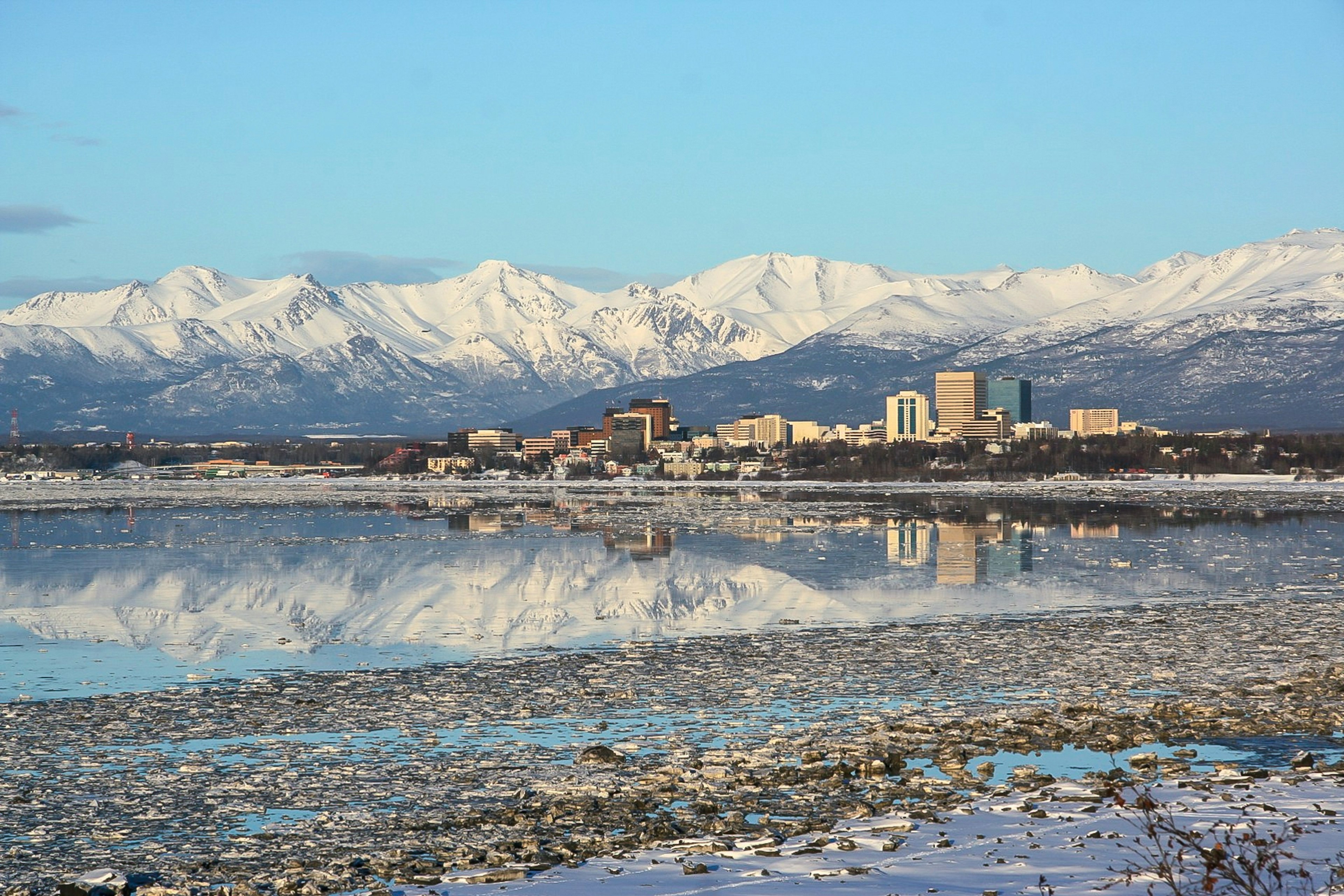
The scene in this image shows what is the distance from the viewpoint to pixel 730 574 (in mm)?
45688

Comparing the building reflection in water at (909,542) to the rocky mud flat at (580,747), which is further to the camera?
the building reflection in water at (909,542)

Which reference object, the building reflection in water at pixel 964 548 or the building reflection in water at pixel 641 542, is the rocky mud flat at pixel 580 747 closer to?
the building reflection in water at pixel 964 548

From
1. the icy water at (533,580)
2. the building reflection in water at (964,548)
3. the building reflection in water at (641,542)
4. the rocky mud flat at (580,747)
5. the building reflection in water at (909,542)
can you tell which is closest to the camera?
the rocky mud flat at (580,747)

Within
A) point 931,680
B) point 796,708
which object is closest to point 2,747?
point 796,708

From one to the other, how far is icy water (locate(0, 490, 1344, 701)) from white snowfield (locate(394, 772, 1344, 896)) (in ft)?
45.6

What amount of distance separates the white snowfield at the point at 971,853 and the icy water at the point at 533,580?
13.9m

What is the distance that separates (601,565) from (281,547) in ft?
55.4

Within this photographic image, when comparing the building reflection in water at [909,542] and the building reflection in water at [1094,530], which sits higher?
the building reflection in water at [909,542]

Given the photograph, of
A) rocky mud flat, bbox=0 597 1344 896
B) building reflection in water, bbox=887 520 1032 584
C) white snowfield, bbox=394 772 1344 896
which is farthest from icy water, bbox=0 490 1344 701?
white snowfield, bbox=394 772 1344 896

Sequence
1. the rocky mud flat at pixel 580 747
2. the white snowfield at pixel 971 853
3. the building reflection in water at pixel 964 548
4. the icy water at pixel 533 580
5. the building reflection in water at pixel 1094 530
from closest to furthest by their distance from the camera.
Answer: the white snowfield at pixel 971 853 < the rocky mud flat at pixel 580 747 < the icy water at pixel 533 580 < the building reflection in water at pixel 964 548 < the building reflection in water at pixel 1094 530

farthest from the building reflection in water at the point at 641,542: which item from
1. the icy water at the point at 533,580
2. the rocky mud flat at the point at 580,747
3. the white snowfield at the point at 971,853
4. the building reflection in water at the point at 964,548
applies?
the white snowfield at the point at 971,853

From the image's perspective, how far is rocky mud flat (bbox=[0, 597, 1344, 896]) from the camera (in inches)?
571

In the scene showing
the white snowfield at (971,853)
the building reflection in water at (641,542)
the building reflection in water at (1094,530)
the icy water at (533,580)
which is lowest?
the building reflection in water at (1094,530)

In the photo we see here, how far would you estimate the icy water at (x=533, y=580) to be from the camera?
29.5 metres
